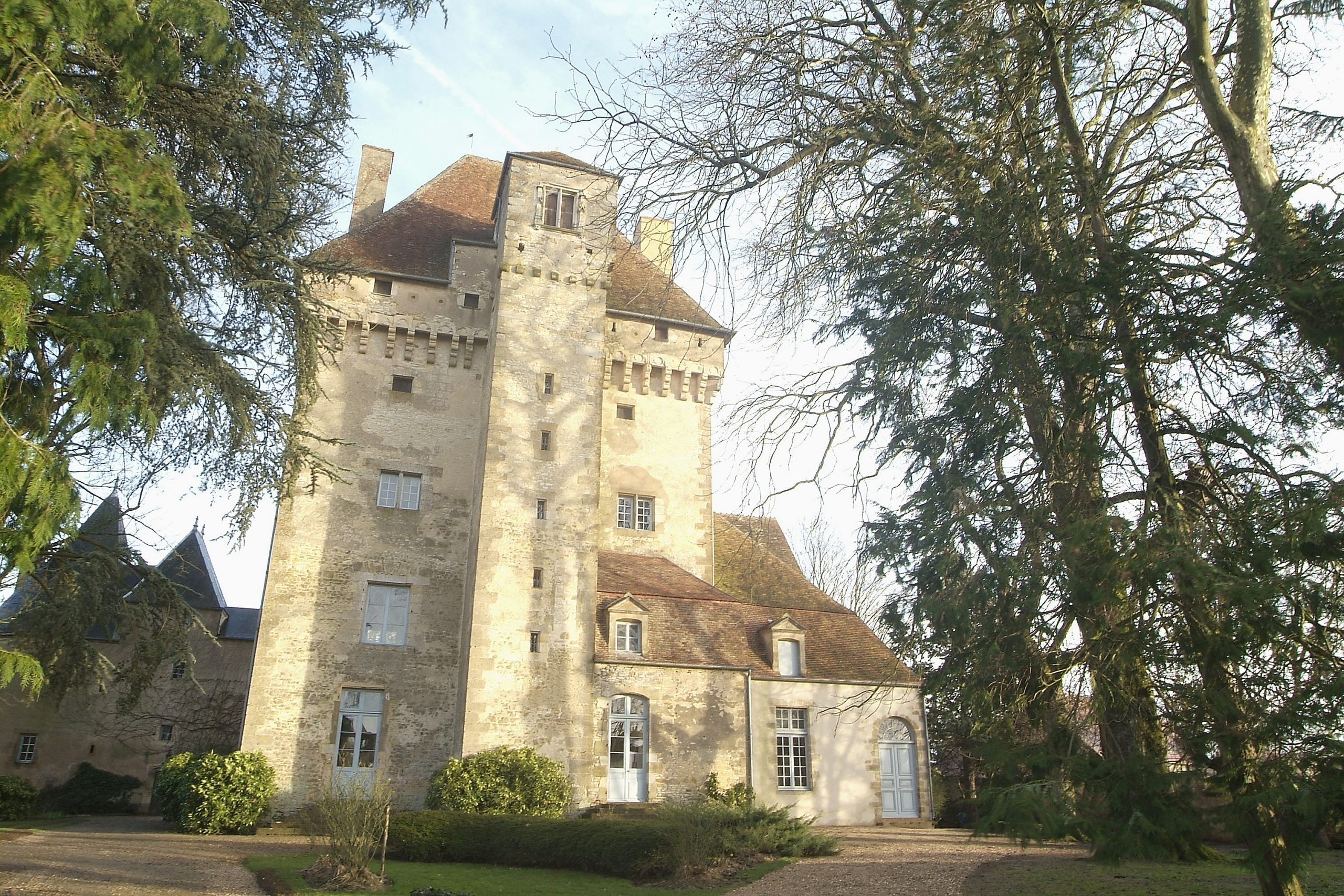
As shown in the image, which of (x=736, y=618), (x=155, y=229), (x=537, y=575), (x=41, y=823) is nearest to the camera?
(x=155, y=229)

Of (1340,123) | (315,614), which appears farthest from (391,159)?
(1340,123)

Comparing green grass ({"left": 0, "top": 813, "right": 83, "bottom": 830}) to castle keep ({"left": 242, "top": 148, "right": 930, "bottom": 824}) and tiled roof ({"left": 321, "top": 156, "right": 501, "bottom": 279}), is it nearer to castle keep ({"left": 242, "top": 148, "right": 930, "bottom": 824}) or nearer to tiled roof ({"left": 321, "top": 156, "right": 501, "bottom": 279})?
castle keep ({"left": 242, "top": 148, "right": 930, "bottom": 824})

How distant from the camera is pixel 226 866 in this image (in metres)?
12.3

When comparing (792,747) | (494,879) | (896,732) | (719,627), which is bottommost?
(494,879)

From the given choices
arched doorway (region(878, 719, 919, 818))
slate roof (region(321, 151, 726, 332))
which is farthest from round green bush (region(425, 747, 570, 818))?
slate roof (region(321, 151, 726, 332))

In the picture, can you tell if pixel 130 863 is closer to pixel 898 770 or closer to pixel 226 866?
pixel 226 866

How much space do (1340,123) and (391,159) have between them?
901 inches

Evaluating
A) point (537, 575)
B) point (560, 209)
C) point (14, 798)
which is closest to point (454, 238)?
point (560, 209)

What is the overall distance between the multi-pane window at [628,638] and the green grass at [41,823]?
1195 cm

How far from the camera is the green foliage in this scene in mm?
6480

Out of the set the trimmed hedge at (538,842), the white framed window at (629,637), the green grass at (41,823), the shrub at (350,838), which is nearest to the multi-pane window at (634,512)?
the white framed window at (629,637)

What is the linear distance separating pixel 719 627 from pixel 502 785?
5.98 m

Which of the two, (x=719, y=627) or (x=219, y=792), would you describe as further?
(x=719, y=627)

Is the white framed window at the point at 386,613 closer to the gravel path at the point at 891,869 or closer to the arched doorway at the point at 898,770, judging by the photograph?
the gravel path at the point at 891,869
